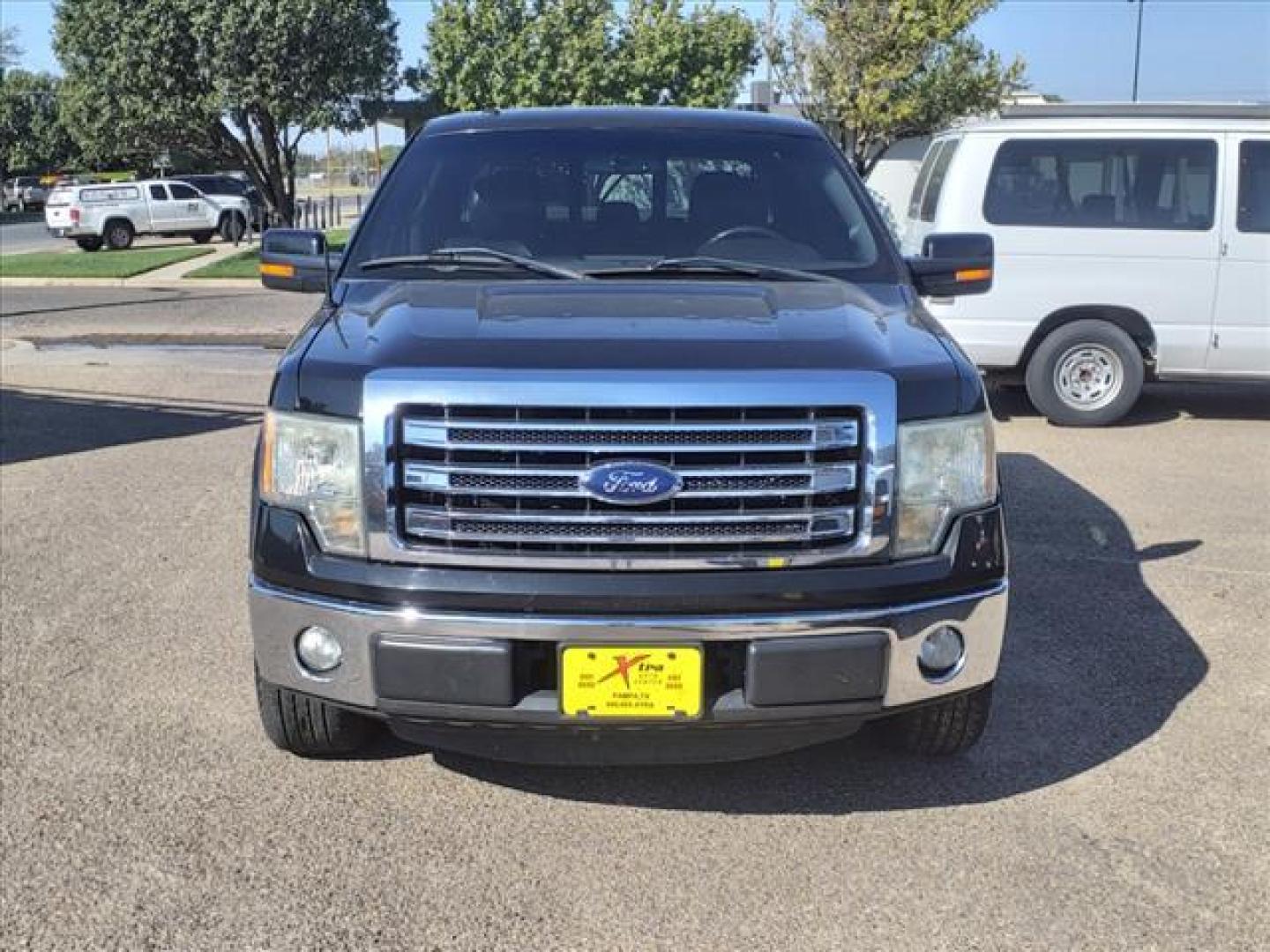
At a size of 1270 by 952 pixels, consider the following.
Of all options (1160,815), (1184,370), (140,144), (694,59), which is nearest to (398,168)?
(1160,815)

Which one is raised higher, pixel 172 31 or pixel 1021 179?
pixel 172 31

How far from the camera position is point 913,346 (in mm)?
3180

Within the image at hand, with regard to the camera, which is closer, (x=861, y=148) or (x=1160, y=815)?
(x=1160, y=815)

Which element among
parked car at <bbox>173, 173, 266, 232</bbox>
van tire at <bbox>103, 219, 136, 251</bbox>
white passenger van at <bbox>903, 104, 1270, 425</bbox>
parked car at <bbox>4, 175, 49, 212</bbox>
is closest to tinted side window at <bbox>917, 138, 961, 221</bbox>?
white passenger van at <bbox>903, 104, 1270, 425</bbox>

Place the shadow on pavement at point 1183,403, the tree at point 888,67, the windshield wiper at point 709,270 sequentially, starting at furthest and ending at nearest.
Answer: the tree at point 888,67, the shadow on pavement at point 1183,403, the windshield wiper at point 709,270

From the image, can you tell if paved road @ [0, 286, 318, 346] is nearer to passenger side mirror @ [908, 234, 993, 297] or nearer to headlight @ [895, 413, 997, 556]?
passenger side mirror @ [908, 234, 993, 297]

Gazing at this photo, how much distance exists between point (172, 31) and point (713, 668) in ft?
86.1

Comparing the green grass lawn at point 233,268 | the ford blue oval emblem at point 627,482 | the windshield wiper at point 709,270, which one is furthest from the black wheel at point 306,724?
the green grass lawn at point 233,268

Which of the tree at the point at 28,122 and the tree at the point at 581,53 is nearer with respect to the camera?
the tree at the point at 581,53

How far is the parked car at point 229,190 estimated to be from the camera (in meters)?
32.4

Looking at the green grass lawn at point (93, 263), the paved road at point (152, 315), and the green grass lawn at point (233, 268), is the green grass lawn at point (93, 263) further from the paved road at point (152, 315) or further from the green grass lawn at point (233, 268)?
the paved road at point (152, 315)

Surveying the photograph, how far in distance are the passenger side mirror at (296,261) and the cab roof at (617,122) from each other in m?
0.59

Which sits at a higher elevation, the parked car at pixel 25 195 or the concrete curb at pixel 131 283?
the parked car at pixel 25 195

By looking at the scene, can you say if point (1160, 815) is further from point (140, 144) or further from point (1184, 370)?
point (140, 144)
